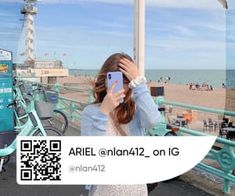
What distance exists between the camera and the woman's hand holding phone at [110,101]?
167cm

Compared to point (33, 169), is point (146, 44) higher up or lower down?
higher up

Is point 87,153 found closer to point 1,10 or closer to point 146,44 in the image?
point 146,44

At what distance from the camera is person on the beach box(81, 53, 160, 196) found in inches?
65.6

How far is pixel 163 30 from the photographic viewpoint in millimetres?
2357

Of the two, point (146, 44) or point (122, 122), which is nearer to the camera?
point (122, 122)

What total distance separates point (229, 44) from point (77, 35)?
0.84m

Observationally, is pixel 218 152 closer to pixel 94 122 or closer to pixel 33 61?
pixel 33 61

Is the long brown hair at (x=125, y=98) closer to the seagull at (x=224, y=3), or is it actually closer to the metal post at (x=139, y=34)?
the metal post at (x=139, y=34)

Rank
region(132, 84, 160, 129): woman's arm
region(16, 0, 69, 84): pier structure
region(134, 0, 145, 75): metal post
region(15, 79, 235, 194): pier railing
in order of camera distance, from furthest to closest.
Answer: region(15, 79, 235, 194): pier railing, region(16, 0, 69, 84): pier structure, region(134, 0, 145, 75): metal post, region(132, 84, 160, 129): woman's arm

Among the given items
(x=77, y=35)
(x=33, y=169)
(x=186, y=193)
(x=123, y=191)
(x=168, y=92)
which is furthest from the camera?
(x=186, y=193)

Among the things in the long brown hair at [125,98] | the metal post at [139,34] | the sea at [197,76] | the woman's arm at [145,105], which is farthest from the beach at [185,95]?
the woman's arm at [145,105]

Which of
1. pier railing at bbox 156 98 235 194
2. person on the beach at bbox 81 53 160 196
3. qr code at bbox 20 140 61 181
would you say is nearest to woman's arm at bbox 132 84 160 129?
person on the beach at bbox 81 53 160 196

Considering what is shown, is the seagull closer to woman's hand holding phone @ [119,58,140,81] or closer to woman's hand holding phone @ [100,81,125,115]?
woman's hand holding phone @ [119,58,140,81]

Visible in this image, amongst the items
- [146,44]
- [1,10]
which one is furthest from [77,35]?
[1,10]
